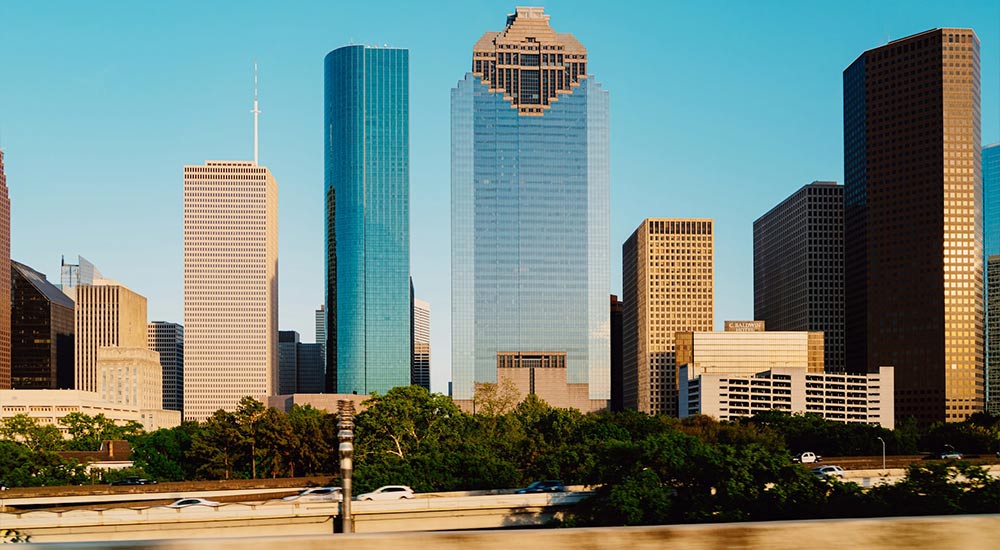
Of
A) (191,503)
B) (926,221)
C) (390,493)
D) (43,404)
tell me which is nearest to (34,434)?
(191,503)

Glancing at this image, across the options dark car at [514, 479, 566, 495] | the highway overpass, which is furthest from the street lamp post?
dark car at [514, 479, 566, 495]

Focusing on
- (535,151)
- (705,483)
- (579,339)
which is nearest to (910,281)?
(579,339)

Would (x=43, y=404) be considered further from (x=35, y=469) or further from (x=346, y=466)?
(x=346, y=466)

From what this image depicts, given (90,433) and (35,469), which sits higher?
(35,469)

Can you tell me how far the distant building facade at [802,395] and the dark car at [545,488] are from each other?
379 feet

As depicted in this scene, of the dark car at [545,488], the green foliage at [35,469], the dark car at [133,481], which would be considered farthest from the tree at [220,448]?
the dark car at [545,488]

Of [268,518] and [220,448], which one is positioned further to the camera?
[220,448]

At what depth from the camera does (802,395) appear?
159 m

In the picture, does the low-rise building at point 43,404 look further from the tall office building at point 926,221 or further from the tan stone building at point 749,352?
the tall office building at point 926,221

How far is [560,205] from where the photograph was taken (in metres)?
198

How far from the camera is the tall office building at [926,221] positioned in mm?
Result: 163875

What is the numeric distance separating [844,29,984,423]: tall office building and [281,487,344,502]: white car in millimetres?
141895

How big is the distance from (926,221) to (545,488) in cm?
14293

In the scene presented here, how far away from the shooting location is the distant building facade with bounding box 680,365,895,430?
158250mm
